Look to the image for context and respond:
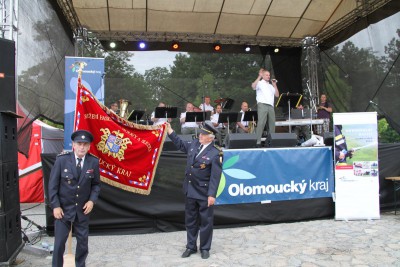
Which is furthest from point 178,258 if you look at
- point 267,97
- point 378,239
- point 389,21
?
point 389,21

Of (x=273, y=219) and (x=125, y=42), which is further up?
(x=125, y=42)

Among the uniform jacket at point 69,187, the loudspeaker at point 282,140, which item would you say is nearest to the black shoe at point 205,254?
the uniform jacket at point 69,187

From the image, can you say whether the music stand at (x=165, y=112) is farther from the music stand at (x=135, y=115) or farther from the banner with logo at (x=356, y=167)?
the banner with logo at (x=356, y=167)

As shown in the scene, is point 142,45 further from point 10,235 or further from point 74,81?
point 10,235

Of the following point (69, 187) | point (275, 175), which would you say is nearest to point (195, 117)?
point (275, 175)

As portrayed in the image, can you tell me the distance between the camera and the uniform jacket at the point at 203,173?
16.5ft

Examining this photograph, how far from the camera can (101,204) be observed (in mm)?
6242

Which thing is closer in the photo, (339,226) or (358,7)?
(339,226)

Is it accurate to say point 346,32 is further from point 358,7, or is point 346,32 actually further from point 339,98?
point 339,98

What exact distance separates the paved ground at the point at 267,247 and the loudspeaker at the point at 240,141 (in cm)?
166

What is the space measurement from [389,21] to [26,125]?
9796 mm

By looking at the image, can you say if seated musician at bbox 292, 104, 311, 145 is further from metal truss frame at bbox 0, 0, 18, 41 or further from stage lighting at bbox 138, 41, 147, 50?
metal truss frame at bbox 0, 0, 18, 41

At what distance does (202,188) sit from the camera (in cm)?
505

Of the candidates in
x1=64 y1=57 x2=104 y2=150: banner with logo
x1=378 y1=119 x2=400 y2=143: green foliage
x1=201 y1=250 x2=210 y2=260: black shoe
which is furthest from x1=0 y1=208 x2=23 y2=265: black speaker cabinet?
x1=378 y1=119 x2=400 y2=143: green foliage
